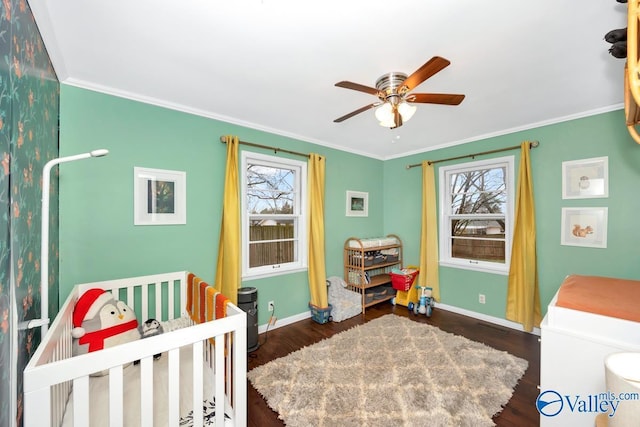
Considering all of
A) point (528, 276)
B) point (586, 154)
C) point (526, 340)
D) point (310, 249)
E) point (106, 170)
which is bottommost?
point (526, 340)

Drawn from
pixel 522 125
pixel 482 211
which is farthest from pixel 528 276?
pixel 522 125

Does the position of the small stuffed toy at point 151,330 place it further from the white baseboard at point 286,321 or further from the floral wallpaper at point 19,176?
the white baseboard at point 286,321

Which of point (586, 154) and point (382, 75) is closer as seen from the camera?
point (382, 75)

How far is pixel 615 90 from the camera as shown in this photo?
6.74 ft

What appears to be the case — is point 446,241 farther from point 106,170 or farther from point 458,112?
point 106,170

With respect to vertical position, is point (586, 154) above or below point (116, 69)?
below

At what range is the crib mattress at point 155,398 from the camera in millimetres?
1164

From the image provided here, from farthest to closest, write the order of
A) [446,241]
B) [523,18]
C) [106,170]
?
[446,241], [106,170], [523,18]

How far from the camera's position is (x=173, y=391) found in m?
1.05

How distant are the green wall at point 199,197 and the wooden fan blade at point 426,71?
1.81 metres

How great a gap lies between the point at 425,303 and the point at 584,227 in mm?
1826

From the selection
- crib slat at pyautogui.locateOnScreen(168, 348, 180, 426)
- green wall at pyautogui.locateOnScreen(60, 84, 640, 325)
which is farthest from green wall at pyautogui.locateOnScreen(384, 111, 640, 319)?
crib slat at pyautogui.locateOnScreen(168, 348, 180, 426)

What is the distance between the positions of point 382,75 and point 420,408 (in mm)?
2311

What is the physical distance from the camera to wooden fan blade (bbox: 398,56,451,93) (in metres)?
1.29
